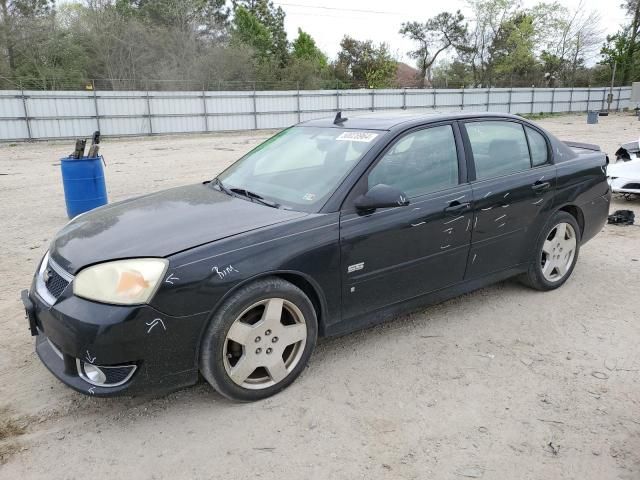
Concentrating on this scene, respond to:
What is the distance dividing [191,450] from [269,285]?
914 mm

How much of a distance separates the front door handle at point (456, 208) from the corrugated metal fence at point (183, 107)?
13931mm

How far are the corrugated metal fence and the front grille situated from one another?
15.3 metres

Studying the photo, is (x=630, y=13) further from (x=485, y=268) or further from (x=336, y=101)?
(x=485, y=268)

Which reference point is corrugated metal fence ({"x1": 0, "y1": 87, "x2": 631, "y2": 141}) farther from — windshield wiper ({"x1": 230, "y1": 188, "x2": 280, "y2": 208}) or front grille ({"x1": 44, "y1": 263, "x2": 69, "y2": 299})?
front grille ({"x1": 44, "y1": 263, "x2": 69, "y2": 299})

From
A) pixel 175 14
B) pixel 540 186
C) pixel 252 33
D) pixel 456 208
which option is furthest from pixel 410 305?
pixel 252 33

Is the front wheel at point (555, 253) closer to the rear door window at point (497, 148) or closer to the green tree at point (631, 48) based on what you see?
the rear door window at point (497, 148)

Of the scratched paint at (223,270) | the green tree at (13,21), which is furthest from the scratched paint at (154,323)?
the green tree at (13,21)

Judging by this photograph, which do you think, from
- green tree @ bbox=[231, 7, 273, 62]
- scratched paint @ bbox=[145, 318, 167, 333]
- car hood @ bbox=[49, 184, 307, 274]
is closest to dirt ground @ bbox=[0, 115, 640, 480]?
scratched paint @ bbox=[145, 318, 167, 333]

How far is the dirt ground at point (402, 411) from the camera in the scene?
2.45 m

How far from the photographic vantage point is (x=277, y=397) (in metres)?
2.98

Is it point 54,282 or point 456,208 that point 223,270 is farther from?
point 456,208

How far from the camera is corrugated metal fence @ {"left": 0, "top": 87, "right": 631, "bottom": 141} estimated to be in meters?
20.5

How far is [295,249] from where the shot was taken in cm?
291

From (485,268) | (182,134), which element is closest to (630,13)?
(182,134)
